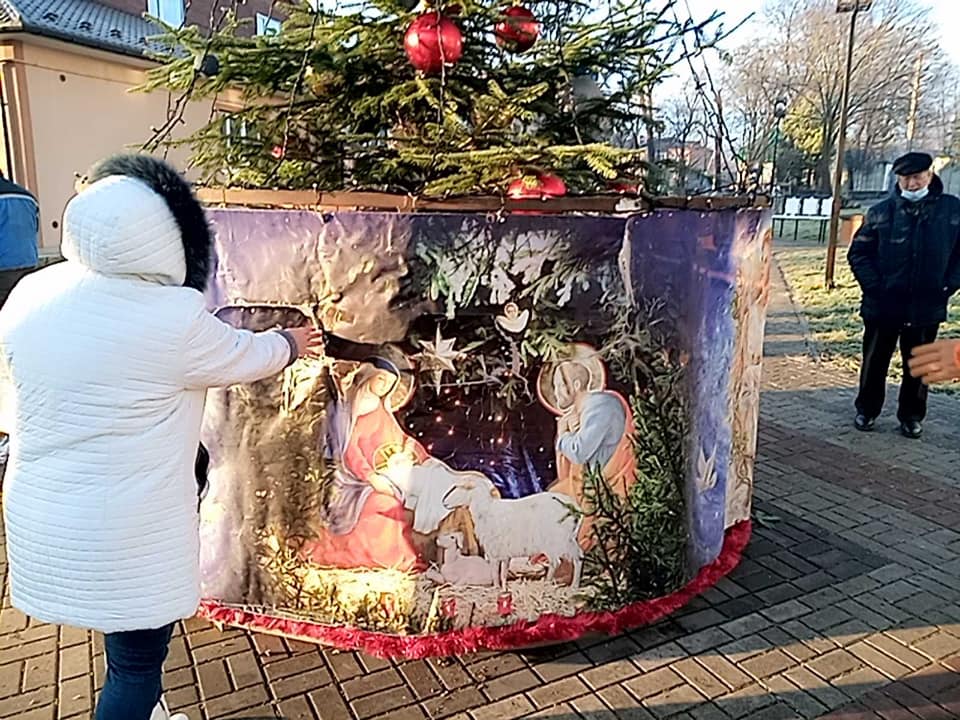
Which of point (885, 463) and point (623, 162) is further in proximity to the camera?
point (885, 463)

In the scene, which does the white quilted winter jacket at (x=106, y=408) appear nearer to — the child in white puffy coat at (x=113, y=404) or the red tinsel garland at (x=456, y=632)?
the child in white puffy coat at (x=113, y=404)

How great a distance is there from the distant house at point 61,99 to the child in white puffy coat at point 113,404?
32.9ft

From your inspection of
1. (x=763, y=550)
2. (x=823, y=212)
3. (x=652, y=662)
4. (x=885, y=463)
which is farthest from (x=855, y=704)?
(x=823, y=212)

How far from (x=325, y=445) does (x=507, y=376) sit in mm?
813

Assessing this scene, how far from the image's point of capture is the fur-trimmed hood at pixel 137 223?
2215mm

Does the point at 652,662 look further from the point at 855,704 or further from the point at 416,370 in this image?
the point at 416,370

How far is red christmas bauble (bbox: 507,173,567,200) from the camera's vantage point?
3273 millimetres

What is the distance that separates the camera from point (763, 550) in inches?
179

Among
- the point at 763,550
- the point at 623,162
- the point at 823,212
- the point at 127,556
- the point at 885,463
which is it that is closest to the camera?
the point at 127,556

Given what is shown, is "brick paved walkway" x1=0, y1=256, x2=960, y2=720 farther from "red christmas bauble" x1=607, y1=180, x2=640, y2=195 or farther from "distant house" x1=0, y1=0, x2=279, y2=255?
"distant house" x1=0, y1=0, x2=279, y2=255

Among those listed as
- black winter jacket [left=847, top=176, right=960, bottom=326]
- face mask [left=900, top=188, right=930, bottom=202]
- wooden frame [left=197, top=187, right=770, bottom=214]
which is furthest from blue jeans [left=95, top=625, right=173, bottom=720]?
face mask [left=900, top=188, right=930, bottom=202]

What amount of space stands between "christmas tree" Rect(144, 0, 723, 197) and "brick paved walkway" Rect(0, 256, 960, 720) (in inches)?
77.9

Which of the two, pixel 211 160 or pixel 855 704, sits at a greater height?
pixel 211 160

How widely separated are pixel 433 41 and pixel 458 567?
216 centimetres
